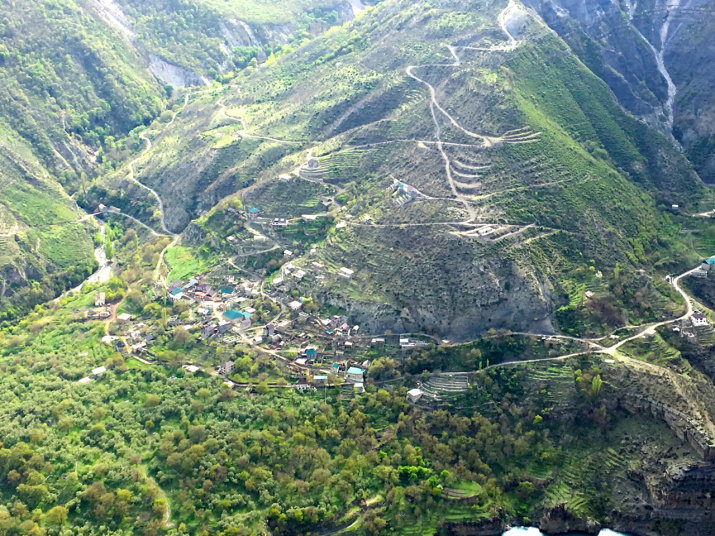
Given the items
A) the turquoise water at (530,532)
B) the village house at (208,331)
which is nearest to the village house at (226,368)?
the village house at (208,331)

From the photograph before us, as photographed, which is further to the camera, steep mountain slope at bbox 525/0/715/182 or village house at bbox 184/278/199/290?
steep mountain slope at bbox 525/0/715/182

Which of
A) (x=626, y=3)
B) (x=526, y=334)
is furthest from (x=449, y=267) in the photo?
(x=626, y=3)

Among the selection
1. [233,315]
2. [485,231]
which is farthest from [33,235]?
[485,231]

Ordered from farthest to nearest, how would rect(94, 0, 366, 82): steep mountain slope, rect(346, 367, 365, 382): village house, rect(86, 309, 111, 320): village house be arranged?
rect(94, 0, 366, 82): steep mountain slope → rect(86, 309, 111, 320): village house → rect(346, 367, 365, 382): village house

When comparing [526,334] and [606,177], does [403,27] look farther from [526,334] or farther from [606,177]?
[526,334]

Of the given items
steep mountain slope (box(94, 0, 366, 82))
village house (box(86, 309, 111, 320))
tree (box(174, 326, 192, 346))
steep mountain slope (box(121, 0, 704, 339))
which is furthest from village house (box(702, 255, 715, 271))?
steep mountain slope (box(94, 0, 366, 82))

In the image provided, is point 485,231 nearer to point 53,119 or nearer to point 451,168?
point 451,168

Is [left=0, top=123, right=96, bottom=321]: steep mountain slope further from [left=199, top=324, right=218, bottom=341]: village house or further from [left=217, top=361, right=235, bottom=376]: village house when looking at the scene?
[left=217, top=361, right=235, bottom=376]: village house
